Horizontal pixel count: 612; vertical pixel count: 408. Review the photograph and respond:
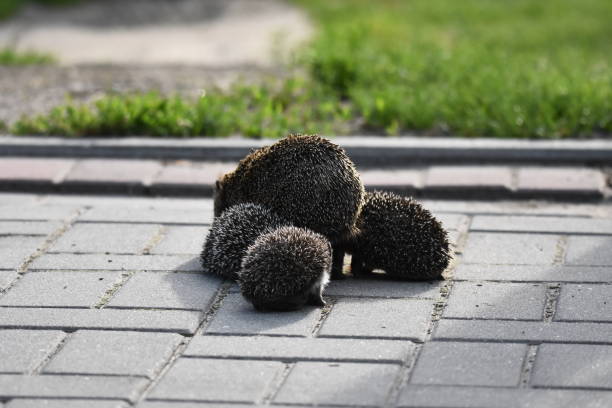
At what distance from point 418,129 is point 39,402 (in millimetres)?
5211

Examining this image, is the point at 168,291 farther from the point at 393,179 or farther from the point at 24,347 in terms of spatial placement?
the point at 393,179

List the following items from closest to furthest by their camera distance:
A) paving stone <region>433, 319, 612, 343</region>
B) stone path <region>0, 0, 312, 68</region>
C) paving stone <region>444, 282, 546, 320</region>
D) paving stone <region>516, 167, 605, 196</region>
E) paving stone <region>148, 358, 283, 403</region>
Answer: paving stone <region>148, 358, 283, 403</region>
paving stone <region>433, 319, 612, 343</region>
paving stone <region>444, 282, 546, 320</region>
paving stone <region>516, 167, 605, 196</region>
stone path <region>0, 0, 312, 68</region>

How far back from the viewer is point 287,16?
1666 cm

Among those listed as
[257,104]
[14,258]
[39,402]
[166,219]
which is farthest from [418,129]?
[39,402]

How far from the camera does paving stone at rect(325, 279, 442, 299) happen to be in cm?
586

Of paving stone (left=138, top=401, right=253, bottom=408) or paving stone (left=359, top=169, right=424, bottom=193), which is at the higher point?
paving stone (left=138, top=401, right=253, bottom=408)

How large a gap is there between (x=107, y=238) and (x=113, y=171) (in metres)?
1.48

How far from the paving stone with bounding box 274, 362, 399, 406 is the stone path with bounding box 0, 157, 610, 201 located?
314cm

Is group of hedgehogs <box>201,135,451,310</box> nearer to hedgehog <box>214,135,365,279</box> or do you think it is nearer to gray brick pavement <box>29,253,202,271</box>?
hedgehog <box>214,135,365,279</box>

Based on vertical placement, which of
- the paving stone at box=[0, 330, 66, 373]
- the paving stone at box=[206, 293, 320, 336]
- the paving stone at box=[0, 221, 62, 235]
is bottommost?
the paving stone at box=[0, 221, 62, 235]

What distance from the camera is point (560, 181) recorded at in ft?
25.7

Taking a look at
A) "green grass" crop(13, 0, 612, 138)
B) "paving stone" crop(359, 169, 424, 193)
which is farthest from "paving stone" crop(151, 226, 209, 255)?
"green grass" crop(13, 0, 612, 138)

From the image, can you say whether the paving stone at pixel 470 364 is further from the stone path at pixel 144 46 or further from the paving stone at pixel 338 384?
the stone path at pixel 144 46

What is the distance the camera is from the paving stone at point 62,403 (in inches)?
178
